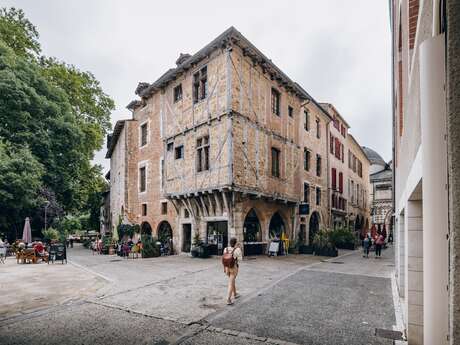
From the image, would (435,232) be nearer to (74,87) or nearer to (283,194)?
(283,194)

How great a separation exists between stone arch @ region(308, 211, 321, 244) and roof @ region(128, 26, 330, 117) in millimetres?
8046

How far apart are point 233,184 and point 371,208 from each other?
99.9 ft

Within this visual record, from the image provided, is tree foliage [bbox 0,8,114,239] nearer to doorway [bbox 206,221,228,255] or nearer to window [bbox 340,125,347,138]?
doorway [bbox 206,221,228,255]

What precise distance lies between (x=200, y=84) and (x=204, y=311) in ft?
41.1

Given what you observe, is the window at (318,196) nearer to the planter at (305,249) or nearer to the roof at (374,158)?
the planter at (305,249)

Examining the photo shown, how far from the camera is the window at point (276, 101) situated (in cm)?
1761

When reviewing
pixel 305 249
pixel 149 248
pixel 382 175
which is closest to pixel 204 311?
pixel 149 248

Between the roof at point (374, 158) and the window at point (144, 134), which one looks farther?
the roof at point (374, 158)

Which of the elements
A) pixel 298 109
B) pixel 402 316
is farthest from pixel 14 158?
pixel 402 316

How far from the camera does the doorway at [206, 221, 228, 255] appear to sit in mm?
15695

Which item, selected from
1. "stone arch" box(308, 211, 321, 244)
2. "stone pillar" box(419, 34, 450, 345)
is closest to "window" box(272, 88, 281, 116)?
"stone arch" box(308, 211, 321, 244)

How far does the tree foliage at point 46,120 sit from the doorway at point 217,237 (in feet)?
35.2

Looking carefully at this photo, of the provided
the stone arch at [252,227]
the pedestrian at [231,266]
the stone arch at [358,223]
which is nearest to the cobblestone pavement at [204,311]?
the pedestrian at [231,266]

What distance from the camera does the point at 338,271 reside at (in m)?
11.2
